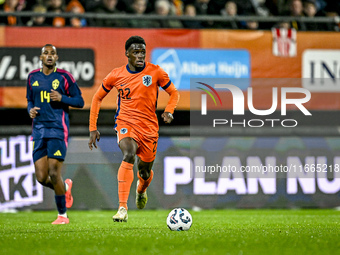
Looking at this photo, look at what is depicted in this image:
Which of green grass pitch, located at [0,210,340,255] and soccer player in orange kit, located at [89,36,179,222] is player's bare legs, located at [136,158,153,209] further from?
green grass pitch, located at [0,210,340,255]

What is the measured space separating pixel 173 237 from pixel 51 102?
2.82 meters

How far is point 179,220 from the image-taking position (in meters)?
6.81

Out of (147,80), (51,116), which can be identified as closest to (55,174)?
(51,116)

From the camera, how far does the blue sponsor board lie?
35.9 ft

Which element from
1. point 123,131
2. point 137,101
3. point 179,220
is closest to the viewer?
point 179,220

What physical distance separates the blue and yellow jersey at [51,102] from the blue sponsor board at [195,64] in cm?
297

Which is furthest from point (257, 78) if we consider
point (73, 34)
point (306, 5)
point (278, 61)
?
point (73, 34)

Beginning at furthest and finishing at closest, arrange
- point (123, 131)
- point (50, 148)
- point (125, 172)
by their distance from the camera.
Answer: point (50, 148) < point (123, 131) < point (125, 172)

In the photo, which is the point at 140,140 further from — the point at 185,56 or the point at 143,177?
the point at 185,56

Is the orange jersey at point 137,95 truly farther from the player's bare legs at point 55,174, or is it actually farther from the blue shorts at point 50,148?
the player's bare legs at point 55,174

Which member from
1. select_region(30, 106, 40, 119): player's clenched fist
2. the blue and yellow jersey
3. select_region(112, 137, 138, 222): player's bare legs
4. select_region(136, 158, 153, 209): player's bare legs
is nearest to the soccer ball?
select_region(112, 137, 138, 222): player's bare legs

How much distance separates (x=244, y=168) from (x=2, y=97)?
4.38 metres

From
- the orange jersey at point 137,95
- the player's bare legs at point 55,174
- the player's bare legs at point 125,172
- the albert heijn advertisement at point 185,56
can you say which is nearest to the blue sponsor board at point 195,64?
the albert heijn advertisement at point 185,56

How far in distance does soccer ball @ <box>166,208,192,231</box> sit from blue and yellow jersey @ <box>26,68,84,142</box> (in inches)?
79.4
